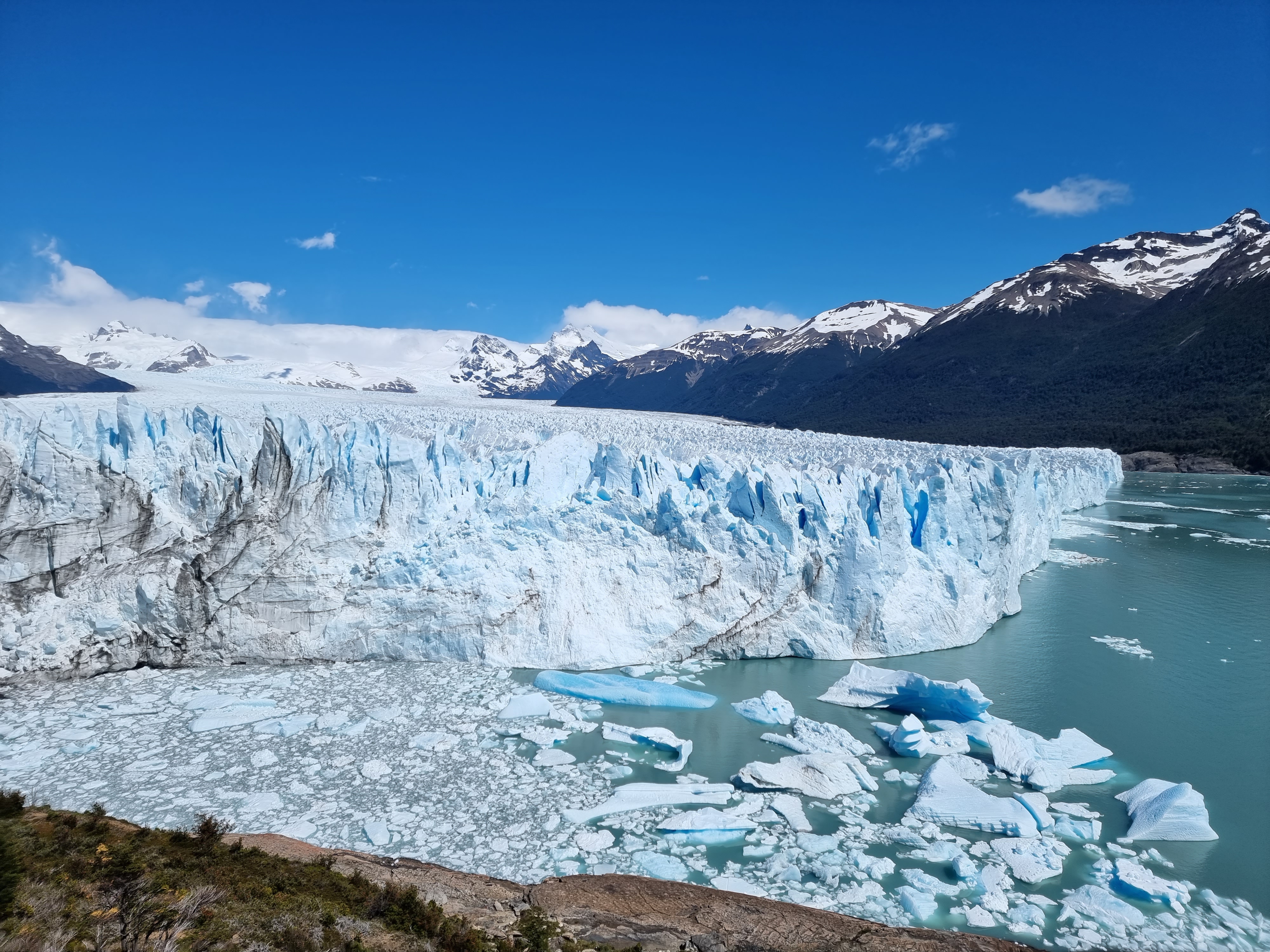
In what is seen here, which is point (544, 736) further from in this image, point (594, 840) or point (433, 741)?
point (594, 840)

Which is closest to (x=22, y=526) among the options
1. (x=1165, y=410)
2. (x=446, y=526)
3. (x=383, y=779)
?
(x=446, y=526)

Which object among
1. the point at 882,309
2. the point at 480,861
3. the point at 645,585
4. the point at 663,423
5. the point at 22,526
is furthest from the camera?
the point at 882,309

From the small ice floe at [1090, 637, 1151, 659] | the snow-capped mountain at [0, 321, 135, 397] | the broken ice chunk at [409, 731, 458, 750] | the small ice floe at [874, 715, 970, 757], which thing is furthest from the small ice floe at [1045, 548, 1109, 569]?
the snow-capped mountain at [0, 321, 135, 397]

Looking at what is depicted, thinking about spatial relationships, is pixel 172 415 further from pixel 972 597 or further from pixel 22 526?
pixel 972 597

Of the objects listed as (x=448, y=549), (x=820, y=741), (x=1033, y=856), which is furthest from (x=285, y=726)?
(x=1033, y=856)

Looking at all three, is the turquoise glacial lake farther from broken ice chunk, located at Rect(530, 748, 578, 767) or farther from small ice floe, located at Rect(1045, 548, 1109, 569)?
small ice floe, located at Rect(1045, 548, 1109, 569)
